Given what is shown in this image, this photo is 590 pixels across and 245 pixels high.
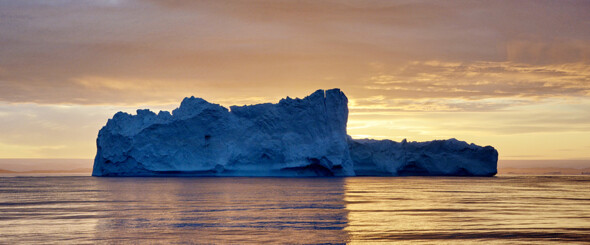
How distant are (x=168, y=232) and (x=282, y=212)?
5883 millimetres

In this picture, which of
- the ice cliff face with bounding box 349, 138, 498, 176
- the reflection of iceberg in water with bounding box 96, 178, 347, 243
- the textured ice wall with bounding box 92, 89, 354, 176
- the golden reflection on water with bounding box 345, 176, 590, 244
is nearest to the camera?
the golden reflection on water with bounding box 345, 176, 590, 244

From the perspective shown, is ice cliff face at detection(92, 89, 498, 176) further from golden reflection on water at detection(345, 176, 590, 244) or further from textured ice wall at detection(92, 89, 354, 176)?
golden reflection on water at detection(345, 176, 590, 244)

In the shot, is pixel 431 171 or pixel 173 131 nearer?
pixel 173 131

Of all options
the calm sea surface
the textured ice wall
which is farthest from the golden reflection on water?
the textured ice wall

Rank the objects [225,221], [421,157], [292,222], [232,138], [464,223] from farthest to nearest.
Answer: [421,157] < [232,138] < [225,221] < [292,222] < [464,223]

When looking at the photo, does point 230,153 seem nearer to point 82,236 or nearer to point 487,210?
point 487,210

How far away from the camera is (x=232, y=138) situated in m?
48.2

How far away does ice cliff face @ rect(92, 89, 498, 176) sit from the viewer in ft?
155

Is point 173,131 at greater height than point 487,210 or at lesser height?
greater

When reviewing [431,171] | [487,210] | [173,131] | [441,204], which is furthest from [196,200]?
[431,171]

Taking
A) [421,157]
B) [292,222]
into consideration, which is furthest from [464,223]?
[421,157]

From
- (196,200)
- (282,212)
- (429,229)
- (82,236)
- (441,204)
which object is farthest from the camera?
(196,200)

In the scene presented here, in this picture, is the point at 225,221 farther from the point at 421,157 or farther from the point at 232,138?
the point at 421,157

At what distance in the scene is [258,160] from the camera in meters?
49.1
